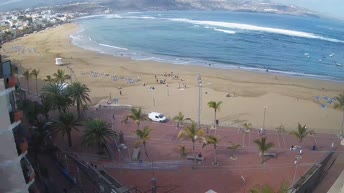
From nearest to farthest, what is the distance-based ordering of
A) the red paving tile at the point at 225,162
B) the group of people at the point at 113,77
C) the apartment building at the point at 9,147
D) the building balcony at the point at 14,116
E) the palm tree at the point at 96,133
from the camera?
the apartment building at the point at 9,147 < the building balcony at the point at 14,116 < the red paving tile at the point at 225,162 < the palm tree at the point at 96,133 < the group of people at the point at 113,77

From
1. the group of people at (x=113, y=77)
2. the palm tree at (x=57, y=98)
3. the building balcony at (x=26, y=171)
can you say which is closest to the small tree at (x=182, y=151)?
the palm tree at (x=57, y=98)

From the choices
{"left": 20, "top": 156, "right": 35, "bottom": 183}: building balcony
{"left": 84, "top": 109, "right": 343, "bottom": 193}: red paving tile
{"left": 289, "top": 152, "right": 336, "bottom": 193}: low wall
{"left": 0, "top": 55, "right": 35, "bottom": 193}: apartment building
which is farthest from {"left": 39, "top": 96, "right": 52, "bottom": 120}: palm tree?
{"left": 289, "top": 152, "right": 336, "bottom": 193}: low wall

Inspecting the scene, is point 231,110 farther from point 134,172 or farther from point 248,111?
point 134,172

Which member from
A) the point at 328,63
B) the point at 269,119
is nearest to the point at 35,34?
the point at 328,63

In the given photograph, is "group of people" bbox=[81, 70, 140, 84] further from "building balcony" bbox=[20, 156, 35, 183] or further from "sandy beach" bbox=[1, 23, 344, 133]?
"building balcony" bbox=[20, 156, 35, 183]

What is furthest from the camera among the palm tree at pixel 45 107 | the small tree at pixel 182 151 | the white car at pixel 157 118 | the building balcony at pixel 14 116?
the white car at pixel 157 118

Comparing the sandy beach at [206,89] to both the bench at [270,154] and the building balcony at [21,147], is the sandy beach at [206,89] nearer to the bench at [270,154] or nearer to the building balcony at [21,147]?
the bench at [270,154]

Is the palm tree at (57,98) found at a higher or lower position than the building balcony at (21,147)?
lower
